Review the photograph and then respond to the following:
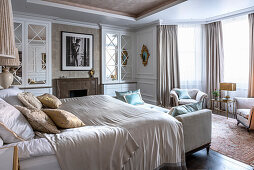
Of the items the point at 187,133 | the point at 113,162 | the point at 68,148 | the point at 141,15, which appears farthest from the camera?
the point at 141,15

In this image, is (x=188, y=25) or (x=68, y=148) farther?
(x=188, y=25)

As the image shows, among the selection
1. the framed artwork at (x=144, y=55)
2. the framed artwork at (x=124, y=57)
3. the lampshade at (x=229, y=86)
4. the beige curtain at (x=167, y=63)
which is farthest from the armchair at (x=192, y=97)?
the framed artwork at (x=124, y=57)

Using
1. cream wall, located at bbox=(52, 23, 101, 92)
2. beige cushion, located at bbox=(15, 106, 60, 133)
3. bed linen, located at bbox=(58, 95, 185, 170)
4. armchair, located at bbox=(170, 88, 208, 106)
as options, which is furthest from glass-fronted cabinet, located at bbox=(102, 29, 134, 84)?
beige cushion, located at bbox=(15, 106, 60, 133)

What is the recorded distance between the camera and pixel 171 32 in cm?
582

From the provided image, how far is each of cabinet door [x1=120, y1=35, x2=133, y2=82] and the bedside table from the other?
5494mm

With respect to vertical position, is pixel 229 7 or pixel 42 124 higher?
pixel 229 7

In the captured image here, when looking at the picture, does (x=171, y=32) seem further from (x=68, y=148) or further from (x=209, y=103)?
(x=68, y=148)

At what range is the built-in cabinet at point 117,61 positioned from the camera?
6.12m

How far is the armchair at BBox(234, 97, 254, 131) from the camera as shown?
11.4 feet

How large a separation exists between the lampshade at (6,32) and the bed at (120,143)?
1038 mm

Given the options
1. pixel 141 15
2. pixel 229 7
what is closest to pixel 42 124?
pixel 141 15

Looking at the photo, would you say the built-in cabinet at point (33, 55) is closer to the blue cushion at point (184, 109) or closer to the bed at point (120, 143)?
the bed at point (120, 143)

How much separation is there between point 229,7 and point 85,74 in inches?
174

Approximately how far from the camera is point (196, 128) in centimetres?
245
